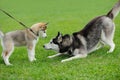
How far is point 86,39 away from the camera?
986 centimetres

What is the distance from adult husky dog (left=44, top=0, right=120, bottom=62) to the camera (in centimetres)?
960

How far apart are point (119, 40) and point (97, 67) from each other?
13.4ft

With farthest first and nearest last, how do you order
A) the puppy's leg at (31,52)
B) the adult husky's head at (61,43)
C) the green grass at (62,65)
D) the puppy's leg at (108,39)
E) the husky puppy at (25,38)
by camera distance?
1. the puppy's leg at (108,39)
2. the adult husky's head at (61,43)
3. the puppy's leg at (31,52)
4. the husky puppy at (25,38)
5. the green grass at (62,65)

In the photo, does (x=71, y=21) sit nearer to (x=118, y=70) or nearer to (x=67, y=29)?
(x=67, y=29)

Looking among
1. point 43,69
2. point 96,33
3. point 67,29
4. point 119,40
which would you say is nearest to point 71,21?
point 67,29

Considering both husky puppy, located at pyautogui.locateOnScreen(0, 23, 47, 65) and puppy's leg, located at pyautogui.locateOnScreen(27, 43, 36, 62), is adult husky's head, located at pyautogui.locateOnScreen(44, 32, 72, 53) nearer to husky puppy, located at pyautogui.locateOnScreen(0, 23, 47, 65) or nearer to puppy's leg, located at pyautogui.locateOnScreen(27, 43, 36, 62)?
husky puppy, located at pyautogui.locateOnScreen(0, 23, 47, 65)

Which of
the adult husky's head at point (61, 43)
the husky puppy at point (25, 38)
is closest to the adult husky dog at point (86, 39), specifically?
the adult husky's head at point (61, 43)

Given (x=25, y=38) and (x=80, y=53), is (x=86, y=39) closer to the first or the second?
(x=80, y=53)

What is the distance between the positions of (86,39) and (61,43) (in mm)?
746

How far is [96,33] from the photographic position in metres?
9.92

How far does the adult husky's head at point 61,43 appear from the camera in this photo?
31.4ft

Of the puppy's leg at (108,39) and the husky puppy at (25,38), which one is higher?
the husky puppy at (25,38)

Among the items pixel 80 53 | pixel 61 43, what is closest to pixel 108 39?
pixel 80 53

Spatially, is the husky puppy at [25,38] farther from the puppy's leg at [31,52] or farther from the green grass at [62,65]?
the green grass at [62,65]
